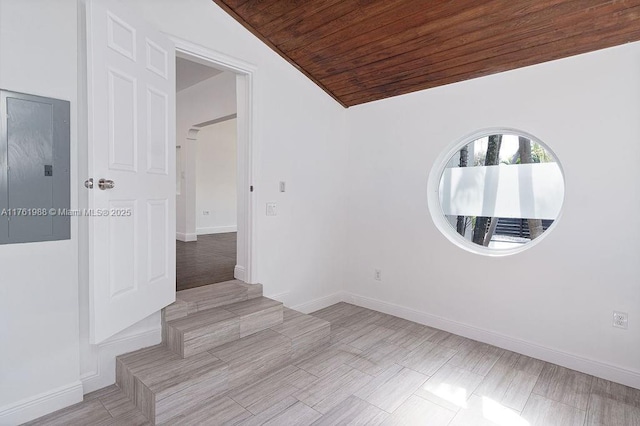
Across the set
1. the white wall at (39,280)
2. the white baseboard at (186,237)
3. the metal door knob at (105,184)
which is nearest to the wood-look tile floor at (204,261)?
the white baseboard at (186,237)

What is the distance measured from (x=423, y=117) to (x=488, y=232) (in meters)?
1.30

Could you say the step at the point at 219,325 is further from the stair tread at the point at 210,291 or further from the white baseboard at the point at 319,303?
the white baseboard at the point at 319,303

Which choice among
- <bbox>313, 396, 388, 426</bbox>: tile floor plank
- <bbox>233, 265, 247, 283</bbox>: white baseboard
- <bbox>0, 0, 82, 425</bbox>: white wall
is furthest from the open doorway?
<bbox>313, 396, 388, 426</bbox>: tile floor plank

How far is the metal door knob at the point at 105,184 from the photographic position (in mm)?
1883

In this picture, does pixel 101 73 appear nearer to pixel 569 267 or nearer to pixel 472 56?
pixel 472 56

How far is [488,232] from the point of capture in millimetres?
3152

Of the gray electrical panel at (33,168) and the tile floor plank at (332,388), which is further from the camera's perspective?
the tile floor plank at (332,388)

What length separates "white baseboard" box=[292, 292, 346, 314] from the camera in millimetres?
3621

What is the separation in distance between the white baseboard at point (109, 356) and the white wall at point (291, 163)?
1.10 meters

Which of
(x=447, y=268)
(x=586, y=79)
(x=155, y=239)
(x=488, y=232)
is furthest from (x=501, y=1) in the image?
(x=155, y=239)

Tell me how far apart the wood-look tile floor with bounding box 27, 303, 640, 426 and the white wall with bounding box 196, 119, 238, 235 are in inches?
200

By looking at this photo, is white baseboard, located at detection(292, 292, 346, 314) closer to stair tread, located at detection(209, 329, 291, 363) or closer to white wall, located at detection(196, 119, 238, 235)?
stair tread, located at detection(209, 329, 291, 363)

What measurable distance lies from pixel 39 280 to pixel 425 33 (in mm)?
3060

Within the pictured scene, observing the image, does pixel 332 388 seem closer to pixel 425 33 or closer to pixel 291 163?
pixel 291 163
